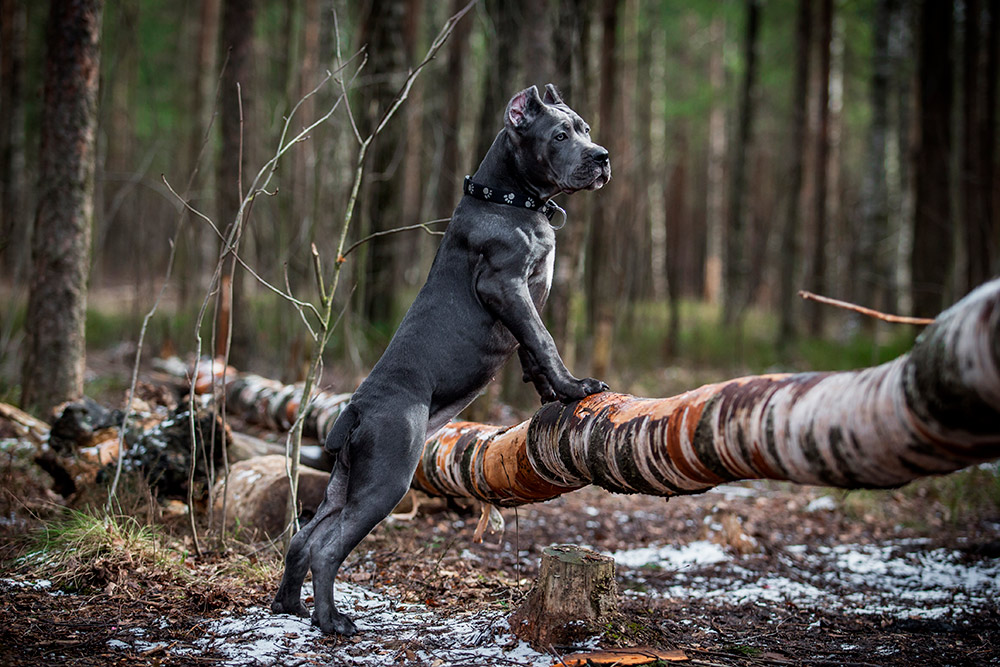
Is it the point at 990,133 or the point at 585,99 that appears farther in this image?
the point at 990,133

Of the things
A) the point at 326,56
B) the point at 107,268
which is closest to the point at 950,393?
the point at 326,56

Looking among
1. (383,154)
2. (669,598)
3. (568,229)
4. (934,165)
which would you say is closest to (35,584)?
(669,598)

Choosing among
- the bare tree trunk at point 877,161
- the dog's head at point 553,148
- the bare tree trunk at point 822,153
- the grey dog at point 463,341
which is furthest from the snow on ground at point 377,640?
the bare tree trunk at point 877,161

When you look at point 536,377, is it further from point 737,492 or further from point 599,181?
point 737,492

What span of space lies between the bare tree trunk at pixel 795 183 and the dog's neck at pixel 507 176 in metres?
10.4

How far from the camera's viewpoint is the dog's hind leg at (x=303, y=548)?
128 inches

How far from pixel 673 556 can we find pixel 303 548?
2654 millimetres

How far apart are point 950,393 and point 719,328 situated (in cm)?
1245

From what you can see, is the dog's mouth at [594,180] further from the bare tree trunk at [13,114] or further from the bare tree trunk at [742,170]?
the bare tree trunk at [742,170]

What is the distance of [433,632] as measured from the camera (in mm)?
3201

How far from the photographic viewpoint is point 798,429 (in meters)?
2.30

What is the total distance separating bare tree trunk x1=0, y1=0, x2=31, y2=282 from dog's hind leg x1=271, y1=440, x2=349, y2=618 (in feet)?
29.5

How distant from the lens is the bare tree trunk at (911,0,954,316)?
10305 millimetres

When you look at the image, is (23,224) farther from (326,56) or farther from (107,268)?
(107,268)
